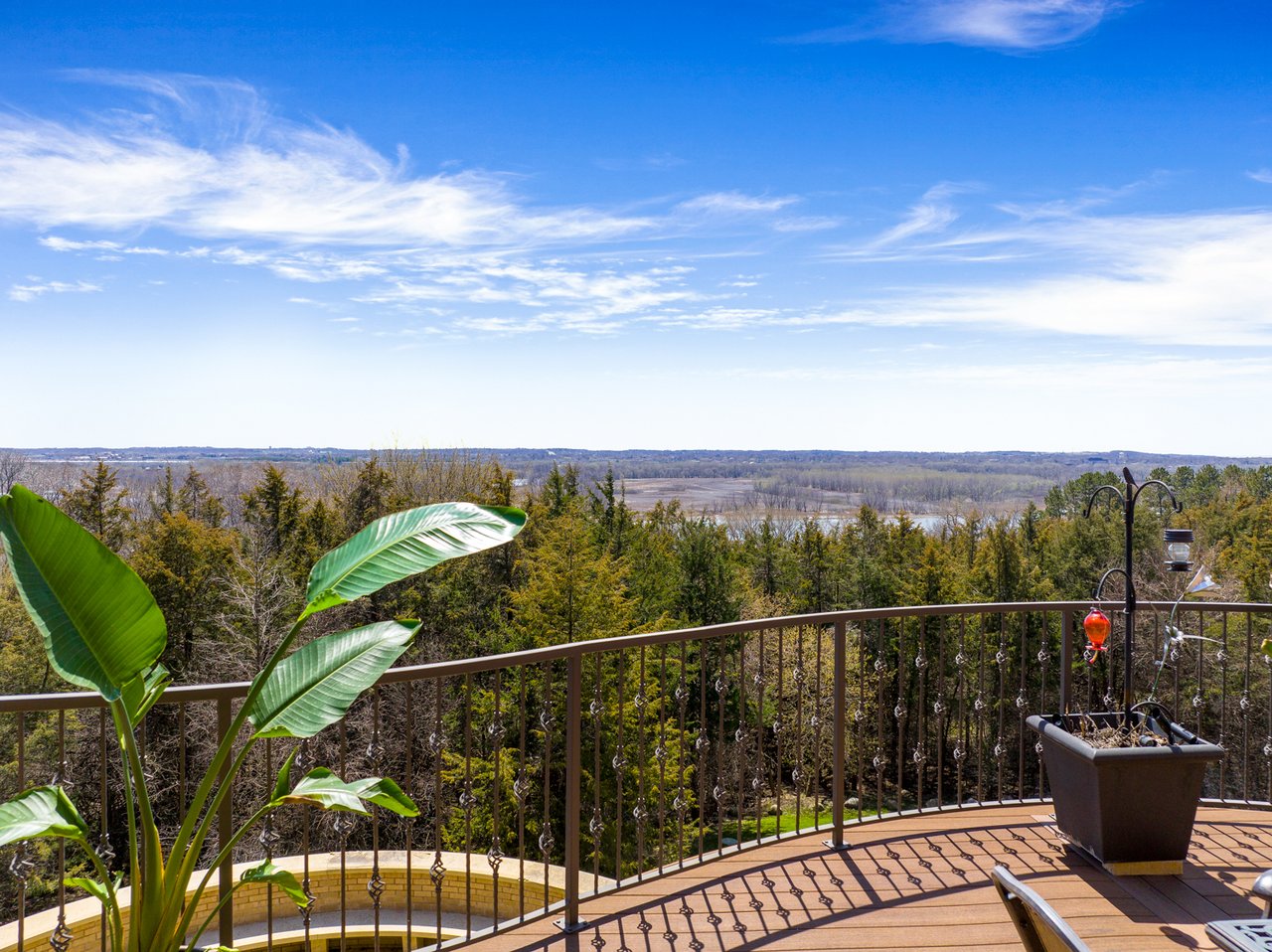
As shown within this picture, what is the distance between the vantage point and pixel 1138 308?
1079 centimetres

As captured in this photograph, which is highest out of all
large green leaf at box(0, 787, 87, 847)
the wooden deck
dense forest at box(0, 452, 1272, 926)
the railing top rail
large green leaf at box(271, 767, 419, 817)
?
the railing top rail

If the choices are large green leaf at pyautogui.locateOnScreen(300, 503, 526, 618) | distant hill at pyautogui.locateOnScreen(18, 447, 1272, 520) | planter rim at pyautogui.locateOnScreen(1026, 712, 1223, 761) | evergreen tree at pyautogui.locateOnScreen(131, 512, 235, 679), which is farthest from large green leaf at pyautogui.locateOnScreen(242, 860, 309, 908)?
distant hill at pyautogui.locateOnScreen(18, 447, 1272, 520)

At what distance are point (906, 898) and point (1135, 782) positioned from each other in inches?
39.6

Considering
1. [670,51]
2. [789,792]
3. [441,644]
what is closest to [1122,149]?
[670,51]

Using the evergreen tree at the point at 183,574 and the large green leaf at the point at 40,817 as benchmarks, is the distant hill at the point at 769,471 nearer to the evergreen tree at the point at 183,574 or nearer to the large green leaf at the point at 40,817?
the evergreen tree at the point at 183,574

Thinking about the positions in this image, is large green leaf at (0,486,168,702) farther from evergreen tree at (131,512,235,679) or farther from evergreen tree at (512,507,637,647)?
evergreen tree at (131,512,235,679)

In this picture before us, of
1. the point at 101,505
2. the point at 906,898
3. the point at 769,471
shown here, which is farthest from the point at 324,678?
the point at 769,471

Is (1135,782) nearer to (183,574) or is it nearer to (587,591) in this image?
(587,591)

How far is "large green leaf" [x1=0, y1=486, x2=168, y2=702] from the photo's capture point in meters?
1.82

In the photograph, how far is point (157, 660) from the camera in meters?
2.01

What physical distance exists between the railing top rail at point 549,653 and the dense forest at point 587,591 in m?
7.73

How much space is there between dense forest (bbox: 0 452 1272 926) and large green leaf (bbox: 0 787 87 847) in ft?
31.2

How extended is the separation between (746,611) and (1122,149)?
20412 millimetres

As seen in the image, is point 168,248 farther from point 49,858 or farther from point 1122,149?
point 1122,149
